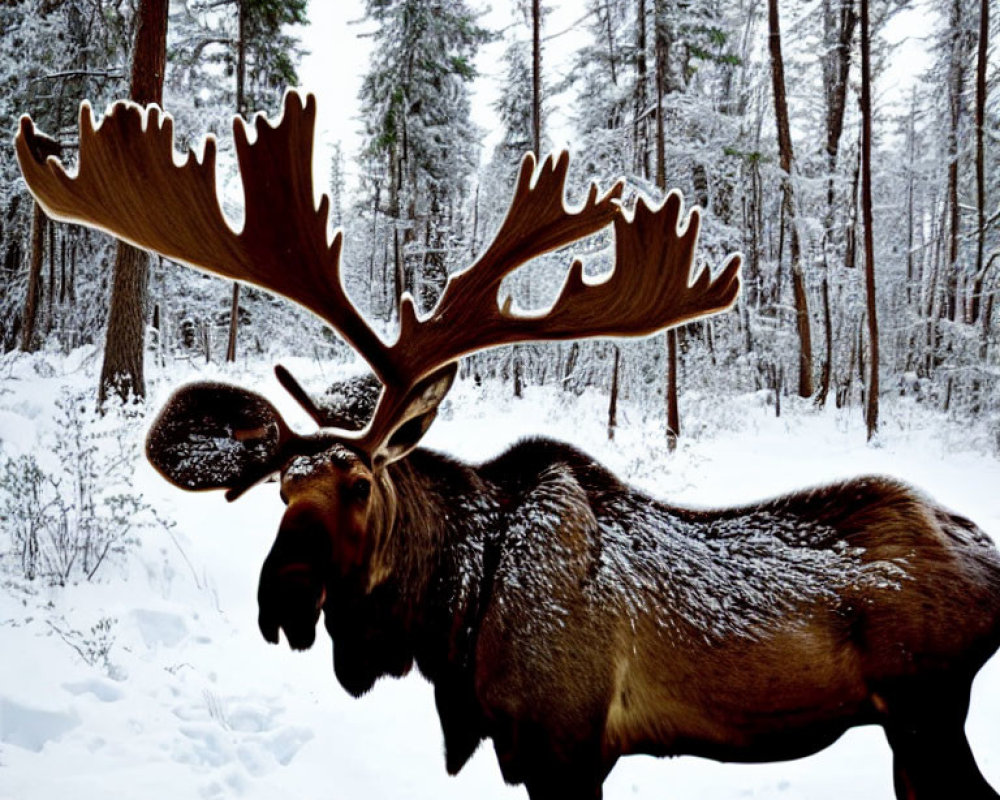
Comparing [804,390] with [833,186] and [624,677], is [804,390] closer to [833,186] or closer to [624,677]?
[833,186]

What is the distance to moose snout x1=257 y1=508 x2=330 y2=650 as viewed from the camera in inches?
58.4

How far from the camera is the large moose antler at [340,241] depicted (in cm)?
185

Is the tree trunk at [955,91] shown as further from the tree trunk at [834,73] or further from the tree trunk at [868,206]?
the tree trunk at [868,206]

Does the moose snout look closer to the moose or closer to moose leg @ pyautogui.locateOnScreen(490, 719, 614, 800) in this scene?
the moose

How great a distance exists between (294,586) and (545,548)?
719 millimetres

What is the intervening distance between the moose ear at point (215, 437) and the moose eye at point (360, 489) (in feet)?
1.00

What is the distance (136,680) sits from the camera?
2871mm

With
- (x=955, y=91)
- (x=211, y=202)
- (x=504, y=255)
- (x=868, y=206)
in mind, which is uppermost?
(x=955, y=91)

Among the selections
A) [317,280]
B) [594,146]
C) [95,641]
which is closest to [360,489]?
[317,280]

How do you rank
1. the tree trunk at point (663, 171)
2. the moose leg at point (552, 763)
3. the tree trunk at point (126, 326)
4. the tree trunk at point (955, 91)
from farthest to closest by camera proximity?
the tree trunk at point (955, 91), the tree trunk at point (663, 171), the tree trunk at point (126, 326), the moose leg at point (552, 763)

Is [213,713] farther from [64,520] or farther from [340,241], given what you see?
[340,241]

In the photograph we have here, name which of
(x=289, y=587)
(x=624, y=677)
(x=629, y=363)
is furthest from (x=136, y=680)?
(x=629, y=363)

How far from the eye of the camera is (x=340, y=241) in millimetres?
1936

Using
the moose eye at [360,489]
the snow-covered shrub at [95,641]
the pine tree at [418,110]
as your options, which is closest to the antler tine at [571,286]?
the moose eye at [360,489]
